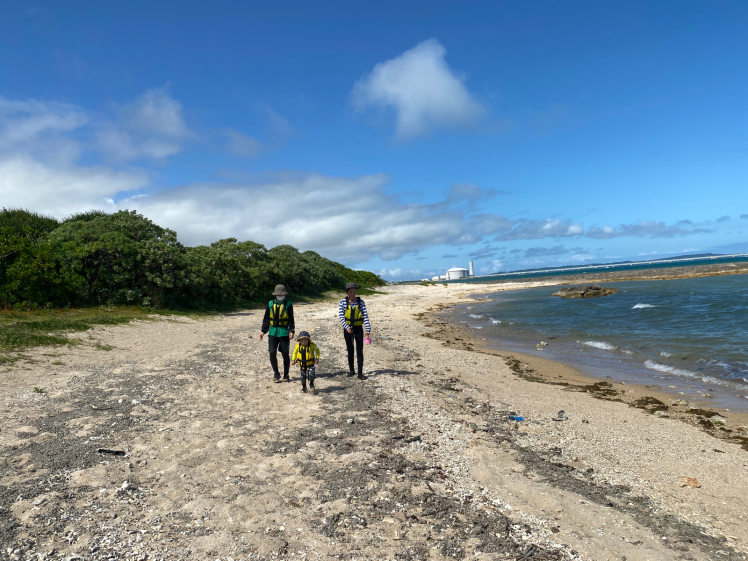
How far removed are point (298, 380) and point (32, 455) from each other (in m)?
5.83

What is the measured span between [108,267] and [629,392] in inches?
967

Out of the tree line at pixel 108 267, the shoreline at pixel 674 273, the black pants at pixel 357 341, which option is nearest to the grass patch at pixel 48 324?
the tree line at pixel 108 267

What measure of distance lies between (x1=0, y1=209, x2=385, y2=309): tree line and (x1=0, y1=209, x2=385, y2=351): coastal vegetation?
0.04m

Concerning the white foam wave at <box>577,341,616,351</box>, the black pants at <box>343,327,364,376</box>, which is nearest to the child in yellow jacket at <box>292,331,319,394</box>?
the black pants at <box>343,327,364,376</box>

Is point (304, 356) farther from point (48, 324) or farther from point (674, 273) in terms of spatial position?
point (674, 273)

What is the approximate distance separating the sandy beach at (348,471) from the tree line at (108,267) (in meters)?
9.61

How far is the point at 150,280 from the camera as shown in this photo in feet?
76.5

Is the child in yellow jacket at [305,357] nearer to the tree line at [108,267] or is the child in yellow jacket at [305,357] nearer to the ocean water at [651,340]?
the ocean water at [651,340]

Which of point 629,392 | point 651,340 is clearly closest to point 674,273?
point 651,340

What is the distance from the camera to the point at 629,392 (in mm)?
11406

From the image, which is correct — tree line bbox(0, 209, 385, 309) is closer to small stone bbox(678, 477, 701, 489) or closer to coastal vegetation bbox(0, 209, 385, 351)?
coastal vegetation bbox(0, 209, 385, 351)

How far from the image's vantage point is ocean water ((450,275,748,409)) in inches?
500

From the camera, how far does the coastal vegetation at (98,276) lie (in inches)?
670

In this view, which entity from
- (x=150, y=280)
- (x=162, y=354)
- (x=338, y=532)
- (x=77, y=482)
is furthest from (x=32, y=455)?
(x=150, y=280)
